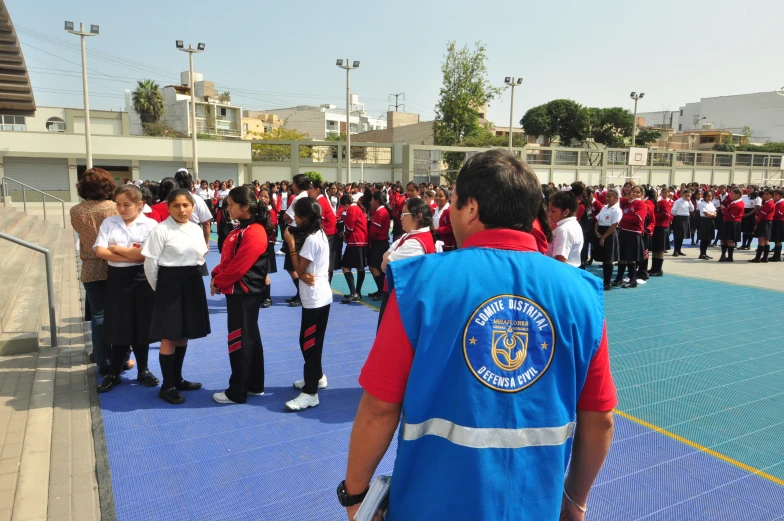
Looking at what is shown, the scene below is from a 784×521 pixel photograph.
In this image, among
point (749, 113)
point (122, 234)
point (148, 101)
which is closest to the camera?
point (122, 234)

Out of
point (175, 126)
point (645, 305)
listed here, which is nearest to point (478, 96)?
point (175, 126)

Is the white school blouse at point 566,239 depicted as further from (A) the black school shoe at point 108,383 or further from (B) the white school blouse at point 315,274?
(A) the black school shoe at point 108,383

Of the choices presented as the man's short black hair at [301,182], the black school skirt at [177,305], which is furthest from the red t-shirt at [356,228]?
the black school skirt at [177,305]

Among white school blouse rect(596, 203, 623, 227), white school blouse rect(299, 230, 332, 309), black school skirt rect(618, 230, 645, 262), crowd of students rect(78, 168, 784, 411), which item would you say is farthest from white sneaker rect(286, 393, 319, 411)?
black school skirt rect(618, 230, 645, 262)

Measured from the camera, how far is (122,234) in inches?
187

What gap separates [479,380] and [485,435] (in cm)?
14

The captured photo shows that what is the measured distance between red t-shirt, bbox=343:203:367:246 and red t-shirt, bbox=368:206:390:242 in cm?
16

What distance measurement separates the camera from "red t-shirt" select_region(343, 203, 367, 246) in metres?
8.91

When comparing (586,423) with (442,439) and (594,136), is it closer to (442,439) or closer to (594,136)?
(442,439)

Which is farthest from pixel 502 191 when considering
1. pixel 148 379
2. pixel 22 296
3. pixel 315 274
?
pixel 22 296

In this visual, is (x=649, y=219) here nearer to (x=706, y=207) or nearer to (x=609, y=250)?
(x=609, y=250)

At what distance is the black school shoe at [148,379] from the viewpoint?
16.7ft

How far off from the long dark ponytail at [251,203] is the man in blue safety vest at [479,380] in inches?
129

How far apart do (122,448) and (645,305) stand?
25.4ft
